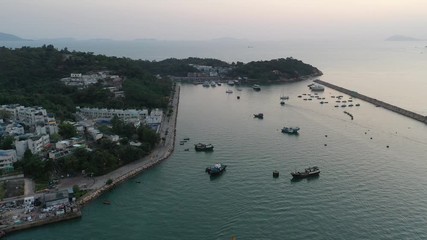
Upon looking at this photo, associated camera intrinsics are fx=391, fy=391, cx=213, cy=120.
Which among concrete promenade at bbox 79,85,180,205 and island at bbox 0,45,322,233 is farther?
concrete promenade at bbox 79,85,180,205

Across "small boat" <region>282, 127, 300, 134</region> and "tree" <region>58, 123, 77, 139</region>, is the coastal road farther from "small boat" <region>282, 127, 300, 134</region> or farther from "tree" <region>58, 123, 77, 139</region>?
"small boat" <region>282, 127, 300, 134</region>

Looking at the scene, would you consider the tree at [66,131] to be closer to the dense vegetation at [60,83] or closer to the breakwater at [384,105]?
the dense vegetation at [60,83]

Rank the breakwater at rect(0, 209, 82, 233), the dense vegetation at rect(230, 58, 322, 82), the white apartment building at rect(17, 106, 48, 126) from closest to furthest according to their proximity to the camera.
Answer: the breakwater at rect(0, 209, 82, 233), the white apartment building at rect(17, 106, 48, 126), the dense vegetation at rect(230, 58, 322, 82)

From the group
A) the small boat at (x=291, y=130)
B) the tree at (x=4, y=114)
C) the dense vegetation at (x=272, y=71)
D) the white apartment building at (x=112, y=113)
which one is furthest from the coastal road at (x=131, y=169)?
the dense vegetation at (x=272, y=71)

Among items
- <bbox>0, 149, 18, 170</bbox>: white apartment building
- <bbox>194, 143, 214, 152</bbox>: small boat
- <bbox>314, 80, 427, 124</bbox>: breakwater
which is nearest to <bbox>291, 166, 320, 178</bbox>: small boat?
<bbox>194, 143, 214, 152</bbox>: small boat

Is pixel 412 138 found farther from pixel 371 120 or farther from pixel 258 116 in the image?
pixel 258 116
